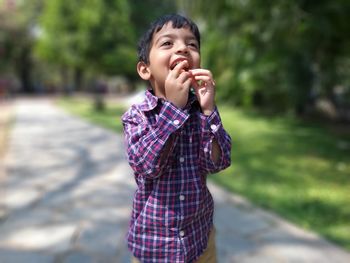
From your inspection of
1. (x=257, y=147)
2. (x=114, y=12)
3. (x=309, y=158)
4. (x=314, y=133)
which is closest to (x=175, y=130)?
(x=309, y=158)

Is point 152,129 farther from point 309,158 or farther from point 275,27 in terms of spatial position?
point 309,158

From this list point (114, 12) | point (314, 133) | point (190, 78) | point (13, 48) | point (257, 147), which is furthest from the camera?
point (13, 48)

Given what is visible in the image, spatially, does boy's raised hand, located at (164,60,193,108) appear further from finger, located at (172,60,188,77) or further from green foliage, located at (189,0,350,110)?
green foliage, located at (189,0,350,110)

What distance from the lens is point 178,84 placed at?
1.21m

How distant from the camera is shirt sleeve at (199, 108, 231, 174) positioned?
4.27 ft

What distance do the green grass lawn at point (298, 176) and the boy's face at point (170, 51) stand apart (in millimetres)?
2446

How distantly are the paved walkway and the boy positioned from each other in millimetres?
1545

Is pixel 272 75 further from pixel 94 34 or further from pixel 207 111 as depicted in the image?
pixel 207 111

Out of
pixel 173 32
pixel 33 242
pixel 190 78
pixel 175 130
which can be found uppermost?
pixel 173 32

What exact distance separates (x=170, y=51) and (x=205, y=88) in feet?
0.55

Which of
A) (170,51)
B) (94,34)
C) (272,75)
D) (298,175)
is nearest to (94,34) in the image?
(94,34)

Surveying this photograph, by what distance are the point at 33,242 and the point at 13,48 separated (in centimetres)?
3217

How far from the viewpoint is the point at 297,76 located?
31.5 ft

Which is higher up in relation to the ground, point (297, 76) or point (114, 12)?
point (114, 12)
